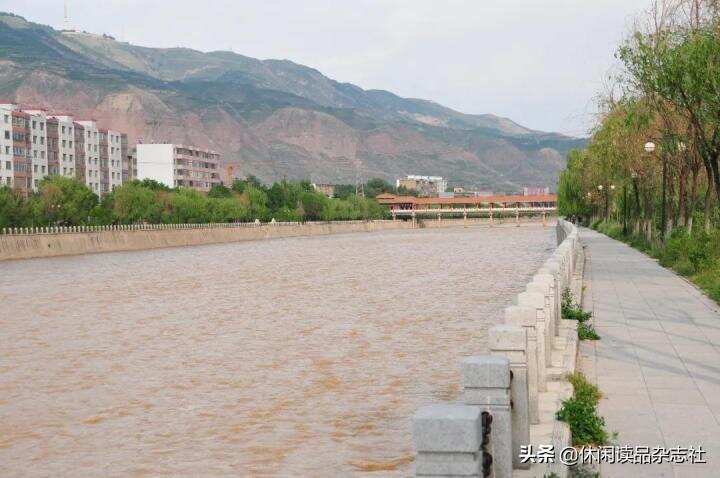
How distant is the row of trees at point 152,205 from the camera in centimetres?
8069

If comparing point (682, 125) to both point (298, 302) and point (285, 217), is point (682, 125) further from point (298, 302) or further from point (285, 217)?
point (285, 217)

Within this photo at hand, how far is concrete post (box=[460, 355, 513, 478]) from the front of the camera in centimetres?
670

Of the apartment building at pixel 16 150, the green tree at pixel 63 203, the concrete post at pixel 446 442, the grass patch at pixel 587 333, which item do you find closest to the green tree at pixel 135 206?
the green tree at pixel 63 203

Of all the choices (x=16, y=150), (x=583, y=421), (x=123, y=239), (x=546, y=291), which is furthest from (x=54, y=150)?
(x=583, y=421)

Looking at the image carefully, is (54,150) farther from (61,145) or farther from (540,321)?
(540,321)

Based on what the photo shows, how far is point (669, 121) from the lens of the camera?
102 feet

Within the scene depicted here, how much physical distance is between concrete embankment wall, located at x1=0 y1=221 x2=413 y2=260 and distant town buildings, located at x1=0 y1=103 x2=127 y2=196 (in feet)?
51.4

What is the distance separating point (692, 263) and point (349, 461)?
18.7 m

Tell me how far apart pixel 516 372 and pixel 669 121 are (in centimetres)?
2523

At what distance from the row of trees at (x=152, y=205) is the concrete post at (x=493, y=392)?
221ft

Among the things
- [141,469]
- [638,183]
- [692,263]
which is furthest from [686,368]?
[638,183]

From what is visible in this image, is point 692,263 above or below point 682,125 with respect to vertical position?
below

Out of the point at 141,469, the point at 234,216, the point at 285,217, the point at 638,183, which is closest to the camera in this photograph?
the point at 141,469

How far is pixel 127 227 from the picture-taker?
85.7 m
